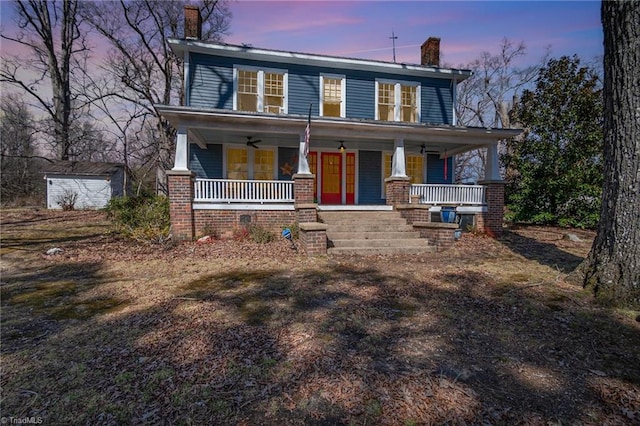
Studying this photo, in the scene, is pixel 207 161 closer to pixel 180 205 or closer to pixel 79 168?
pixel 180 205

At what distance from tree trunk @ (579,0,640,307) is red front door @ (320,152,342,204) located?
9.11 m

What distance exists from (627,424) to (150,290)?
17.6 feet

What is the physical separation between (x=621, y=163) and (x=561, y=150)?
10.3 metres

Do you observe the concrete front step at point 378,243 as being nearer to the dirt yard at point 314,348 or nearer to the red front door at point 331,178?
the dirt yard at point 314,348

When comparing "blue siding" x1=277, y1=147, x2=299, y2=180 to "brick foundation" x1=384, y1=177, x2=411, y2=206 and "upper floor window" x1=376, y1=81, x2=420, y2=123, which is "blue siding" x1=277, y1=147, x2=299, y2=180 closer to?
"upper floor window" x1=376, y1=81, x2=420, y2=123

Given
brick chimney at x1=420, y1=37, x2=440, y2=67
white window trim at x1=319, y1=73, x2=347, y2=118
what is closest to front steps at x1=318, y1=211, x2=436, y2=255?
white window trim at x1=319, y1=73, x2=347, y2=118

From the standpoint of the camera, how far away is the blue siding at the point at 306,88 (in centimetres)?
1114

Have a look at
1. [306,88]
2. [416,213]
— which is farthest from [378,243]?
[306,88]

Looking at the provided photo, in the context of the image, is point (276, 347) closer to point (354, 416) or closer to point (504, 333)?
point (354, 416)

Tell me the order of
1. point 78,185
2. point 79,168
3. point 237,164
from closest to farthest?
1. point 237,164
2. point 78,185
3. point 79,168

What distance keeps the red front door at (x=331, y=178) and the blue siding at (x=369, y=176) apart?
2.97ft

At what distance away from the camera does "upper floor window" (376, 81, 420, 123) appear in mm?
12664

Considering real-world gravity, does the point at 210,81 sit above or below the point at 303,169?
above

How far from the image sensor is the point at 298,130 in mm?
9266
